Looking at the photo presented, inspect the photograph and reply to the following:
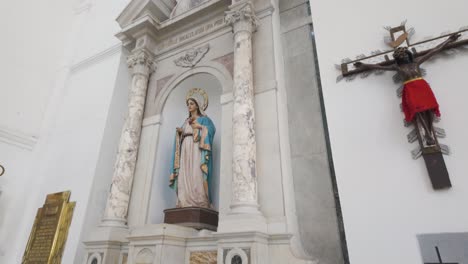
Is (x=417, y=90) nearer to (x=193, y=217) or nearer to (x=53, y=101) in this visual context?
(x=193, y=217)

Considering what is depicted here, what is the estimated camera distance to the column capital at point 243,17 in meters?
3.80

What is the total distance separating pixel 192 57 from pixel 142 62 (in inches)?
32.7

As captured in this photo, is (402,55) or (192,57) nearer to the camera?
(402,55)

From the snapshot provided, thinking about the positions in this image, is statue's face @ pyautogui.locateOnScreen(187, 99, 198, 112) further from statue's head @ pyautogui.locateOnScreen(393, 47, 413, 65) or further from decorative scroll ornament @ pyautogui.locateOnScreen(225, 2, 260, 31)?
statue's head @ pyautogui.locateOnScreen(393, 47, 413, 65)

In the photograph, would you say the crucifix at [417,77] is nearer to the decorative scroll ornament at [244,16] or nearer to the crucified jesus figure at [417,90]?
the crucified jesus figure at [417,90]

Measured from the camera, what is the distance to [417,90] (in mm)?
2494

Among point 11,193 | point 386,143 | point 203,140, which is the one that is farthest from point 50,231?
point 386,143

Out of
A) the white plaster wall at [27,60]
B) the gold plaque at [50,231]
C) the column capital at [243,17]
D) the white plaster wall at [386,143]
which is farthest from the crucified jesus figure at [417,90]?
the white plaster wall at [27,60]

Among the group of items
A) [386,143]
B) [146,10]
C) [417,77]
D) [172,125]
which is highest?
[146,10]

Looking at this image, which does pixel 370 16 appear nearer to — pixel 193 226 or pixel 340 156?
pixel 340 156

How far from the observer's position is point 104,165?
4477 mm

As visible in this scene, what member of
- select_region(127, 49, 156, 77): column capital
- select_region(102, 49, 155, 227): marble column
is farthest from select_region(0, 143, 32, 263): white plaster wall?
select_region(127, 49, 156, 77): column capital

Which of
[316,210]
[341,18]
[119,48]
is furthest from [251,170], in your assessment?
[119,48]

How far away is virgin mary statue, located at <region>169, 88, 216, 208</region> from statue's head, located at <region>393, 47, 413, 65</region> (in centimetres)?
220
